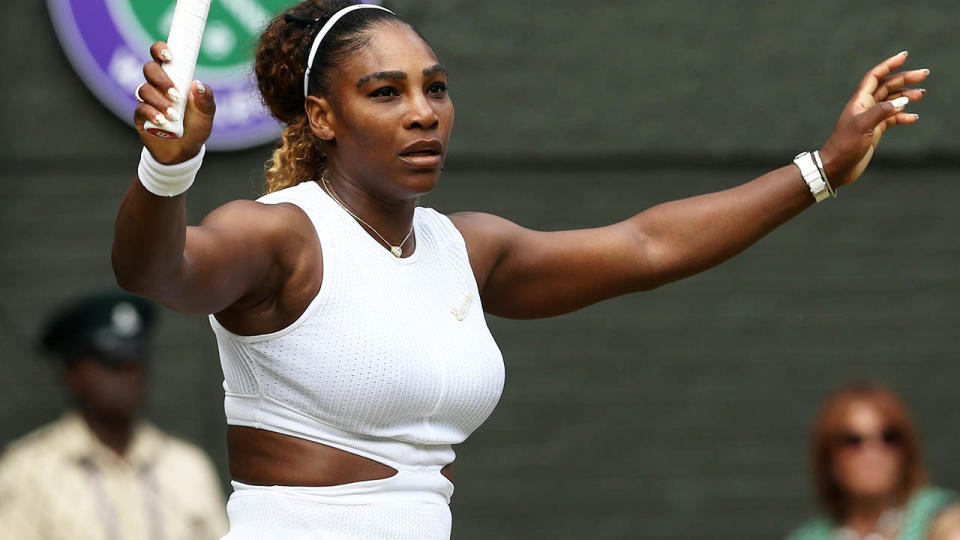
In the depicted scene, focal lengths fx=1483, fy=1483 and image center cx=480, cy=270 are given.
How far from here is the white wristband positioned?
2205 millimetres

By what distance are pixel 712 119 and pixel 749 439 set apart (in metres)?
1.35

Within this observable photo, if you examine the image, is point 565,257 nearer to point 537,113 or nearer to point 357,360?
point 357,360

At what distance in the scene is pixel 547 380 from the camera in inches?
241

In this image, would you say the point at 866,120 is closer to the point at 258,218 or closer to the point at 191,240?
the point at 258,218

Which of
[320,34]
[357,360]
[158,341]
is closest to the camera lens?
[357,360]

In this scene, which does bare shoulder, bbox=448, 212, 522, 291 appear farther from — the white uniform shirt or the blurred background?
the blurred background

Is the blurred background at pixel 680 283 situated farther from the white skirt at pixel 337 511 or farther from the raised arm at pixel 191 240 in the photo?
the raised arm at pixel 191 240

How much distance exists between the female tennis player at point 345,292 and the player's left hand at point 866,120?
11 mm

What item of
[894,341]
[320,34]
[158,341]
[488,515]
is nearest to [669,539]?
[488,515]

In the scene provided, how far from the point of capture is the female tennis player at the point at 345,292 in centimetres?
261

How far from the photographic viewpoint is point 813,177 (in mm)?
3258

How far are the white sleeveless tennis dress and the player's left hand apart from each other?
946mm

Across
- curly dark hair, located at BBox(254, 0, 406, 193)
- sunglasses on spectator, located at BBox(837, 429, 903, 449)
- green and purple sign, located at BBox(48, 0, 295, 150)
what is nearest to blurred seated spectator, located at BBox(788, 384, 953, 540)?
sunglasses on spectator, located at BBox(837, 429, 903, 449)

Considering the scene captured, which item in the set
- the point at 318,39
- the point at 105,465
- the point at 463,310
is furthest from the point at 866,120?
the point at 105,465
